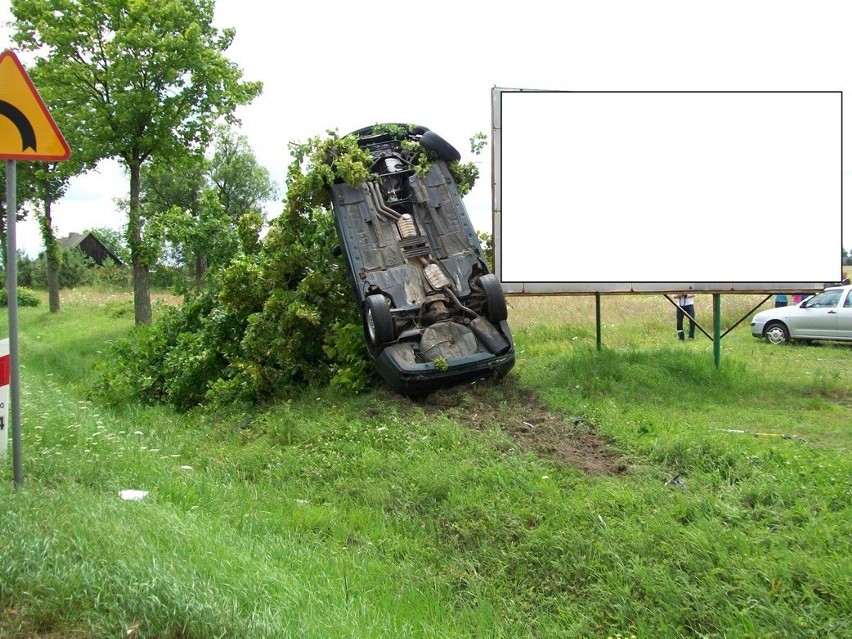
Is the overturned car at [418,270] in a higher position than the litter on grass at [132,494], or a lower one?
higher

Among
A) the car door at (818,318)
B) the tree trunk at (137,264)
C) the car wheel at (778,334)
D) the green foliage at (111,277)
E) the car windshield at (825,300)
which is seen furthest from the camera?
the green foliage at (111,277)

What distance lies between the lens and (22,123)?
5.71m

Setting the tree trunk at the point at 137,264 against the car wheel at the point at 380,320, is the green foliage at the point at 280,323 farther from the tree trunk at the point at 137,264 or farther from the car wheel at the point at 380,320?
the tree trunk at the point at 137,264

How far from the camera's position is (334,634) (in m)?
3.87

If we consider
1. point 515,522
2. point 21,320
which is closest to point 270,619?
point 515,522

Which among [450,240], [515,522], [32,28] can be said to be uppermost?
[32,28]

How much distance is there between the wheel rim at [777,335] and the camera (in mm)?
17438

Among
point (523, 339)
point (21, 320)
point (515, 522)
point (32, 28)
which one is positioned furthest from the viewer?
point (21, 320)

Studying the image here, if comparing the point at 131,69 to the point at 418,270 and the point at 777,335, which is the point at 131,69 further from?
the point at 777,335

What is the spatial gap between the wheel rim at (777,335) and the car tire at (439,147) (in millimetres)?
10211

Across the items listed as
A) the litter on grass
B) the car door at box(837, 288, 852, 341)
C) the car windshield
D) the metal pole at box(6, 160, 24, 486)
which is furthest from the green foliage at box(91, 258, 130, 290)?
the litter on grass

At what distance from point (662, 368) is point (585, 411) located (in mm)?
2246

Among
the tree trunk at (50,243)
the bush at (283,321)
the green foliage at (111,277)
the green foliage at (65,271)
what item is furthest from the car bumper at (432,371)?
the green foliage at (65,271)

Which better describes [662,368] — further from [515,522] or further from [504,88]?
[515,522]
